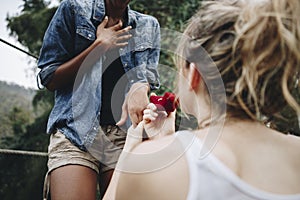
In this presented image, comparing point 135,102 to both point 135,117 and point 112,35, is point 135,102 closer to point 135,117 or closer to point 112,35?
point 135,117

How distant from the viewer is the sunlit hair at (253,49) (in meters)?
0.85

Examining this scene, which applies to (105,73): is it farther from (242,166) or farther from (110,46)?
(242,166)

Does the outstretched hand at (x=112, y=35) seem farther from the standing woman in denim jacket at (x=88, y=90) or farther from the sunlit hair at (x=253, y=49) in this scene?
the sunlit hair at (x=253, y=49)

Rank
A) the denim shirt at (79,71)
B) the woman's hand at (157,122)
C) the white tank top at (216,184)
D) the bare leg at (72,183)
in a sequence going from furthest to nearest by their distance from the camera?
the denim shirt at (79,71), the bare leg at (72,183), the woman's hand at (157,122), the white tank top at (216,184)

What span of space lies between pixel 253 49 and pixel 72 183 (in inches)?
31.0

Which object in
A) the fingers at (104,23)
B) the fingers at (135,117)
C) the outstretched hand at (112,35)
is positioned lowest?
the fingers at (135,117)

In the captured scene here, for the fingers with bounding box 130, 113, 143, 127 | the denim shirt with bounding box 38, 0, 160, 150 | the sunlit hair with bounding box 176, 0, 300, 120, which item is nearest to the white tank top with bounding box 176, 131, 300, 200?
the sunlit hair with bounding box 176, 0, 300, 120

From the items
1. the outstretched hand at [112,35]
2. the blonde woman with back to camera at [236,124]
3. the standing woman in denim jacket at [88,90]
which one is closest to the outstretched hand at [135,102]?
the standing woman in denim jacket at [88,90]

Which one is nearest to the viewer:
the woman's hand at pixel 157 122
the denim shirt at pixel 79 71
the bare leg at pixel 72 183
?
the woman's hand at pixel 157 122

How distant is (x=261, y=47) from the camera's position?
852mm

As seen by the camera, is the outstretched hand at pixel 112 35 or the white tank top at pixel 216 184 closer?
the white tank top at pixel 216 184

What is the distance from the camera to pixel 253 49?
85 centimetres

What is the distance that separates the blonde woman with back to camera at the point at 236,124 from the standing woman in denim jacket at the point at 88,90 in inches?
23.9

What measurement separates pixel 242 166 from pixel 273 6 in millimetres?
271
